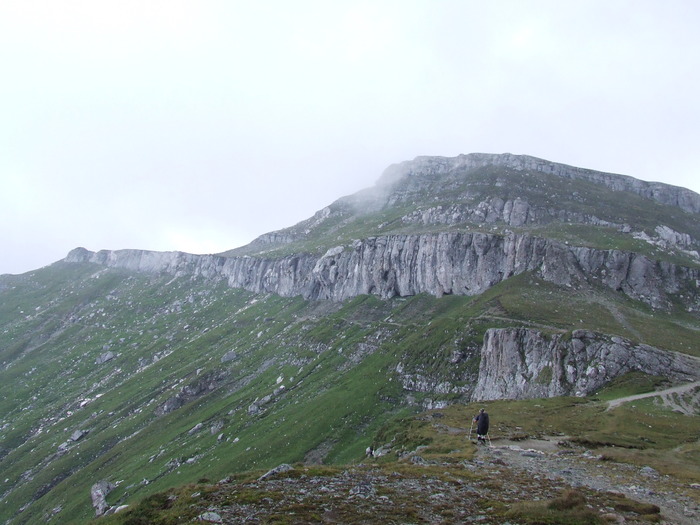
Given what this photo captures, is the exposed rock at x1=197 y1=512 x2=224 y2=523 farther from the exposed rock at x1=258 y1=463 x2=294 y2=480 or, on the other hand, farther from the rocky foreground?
the exposed rock at x1=258 y1=463 x2=294 y2=480

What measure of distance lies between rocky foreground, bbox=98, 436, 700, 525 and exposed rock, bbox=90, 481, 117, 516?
109 m

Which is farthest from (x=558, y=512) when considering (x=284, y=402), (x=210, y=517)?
(x=284, y=402)

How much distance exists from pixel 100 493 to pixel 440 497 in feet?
414

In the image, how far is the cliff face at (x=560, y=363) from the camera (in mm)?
88000

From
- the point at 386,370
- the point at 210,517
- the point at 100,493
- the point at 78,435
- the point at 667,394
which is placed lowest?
the point at 78,435

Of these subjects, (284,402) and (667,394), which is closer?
(667,394)

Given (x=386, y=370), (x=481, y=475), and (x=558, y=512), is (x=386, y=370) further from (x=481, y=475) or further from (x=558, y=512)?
(x=558, y=512)

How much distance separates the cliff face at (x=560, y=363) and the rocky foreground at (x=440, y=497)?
212 ft

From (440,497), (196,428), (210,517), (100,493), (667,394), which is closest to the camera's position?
(210,517)

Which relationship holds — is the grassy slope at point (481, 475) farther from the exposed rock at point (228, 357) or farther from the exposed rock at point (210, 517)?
the exposed rock at point (228, 357)

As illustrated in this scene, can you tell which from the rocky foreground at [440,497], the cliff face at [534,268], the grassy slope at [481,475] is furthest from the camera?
the cliff face at [534,268]

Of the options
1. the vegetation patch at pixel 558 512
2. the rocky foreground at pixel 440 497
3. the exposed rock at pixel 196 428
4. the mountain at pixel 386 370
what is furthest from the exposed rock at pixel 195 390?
the vegetation patch at pixel 558 512

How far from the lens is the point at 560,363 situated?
95438 millimetres

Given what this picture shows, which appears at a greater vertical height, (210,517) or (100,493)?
(210,517)
